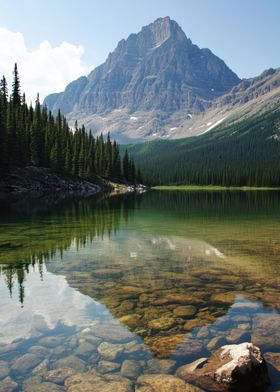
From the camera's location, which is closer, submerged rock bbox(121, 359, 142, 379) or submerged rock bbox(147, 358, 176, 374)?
submerged rock bbox(121, 359, 142, 379)

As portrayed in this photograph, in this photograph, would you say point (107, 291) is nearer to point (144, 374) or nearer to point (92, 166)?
point (144, 374)

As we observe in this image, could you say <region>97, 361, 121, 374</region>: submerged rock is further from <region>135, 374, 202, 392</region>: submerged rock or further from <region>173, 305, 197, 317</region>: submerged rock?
<region>173, 305, 197, 317</region>: submerged rock

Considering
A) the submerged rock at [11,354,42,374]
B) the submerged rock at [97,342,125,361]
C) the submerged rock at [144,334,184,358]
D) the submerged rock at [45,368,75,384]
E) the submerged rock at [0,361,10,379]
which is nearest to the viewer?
the submerged rock at [45,368,75,384]

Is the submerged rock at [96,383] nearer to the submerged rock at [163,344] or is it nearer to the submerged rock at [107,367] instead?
the submerged rock at [107,367]

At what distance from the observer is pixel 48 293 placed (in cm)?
1659

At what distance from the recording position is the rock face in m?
8.82

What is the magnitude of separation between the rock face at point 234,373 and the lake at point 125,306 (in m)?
0.51

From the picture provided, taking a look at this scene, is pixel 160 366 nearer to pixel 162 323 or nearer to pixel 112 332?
pixel 112 332

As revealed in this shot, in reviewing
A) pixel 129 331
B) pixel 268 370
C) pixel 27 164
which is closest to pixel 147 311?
pixel 129 331

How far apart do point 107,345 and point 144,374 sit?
2.07 metres

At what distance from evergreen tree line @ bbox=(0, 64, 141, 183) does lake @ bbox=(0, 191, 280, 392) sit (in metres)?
69.8

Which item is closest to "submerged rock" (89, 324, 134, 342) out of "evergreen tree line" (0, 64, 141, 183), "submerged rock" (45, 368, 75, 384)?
"submerged rock" (45, 368, 75, 384)

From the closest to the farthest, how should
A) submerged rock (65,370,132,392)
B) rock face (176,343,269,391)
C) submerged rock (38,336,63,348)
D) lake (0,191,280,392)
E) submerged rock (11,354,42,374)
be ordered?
rock face (176,343,269,391) → submerged rock (65,370,132,392) → submerged rock (11,354,42,374) → lake (0,191,280,392) → submerged rock (38,336,63,348)

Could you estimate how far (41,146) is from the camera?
111 metres
